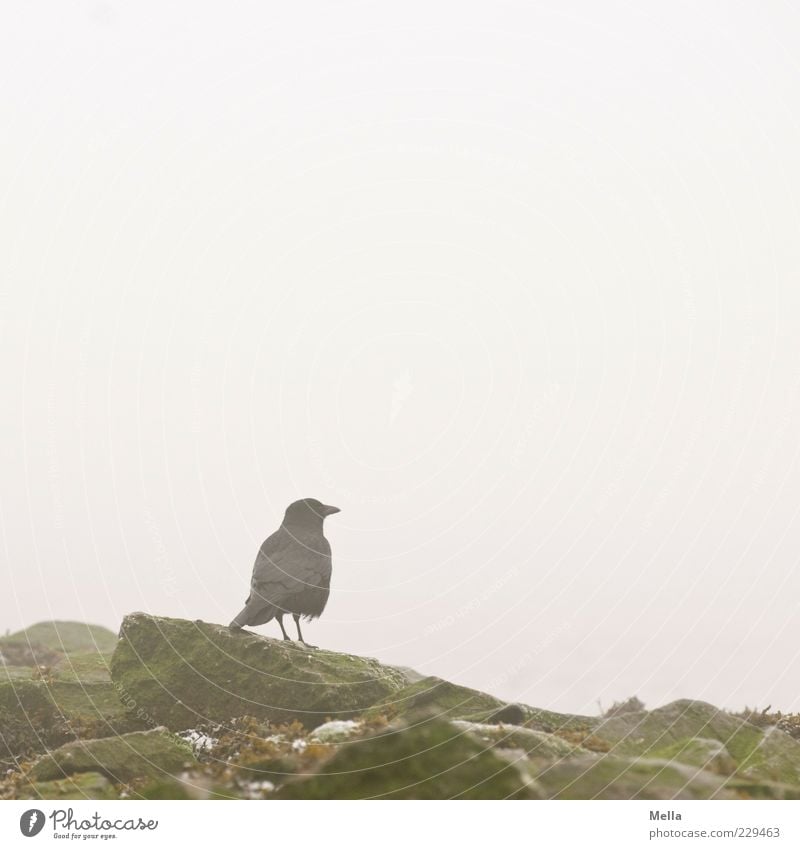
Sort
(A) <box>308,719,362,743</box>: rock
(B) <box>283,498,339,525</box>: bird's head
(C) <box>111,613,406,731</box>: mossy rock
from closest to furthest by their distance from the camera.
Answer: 1. (A) <box>308,719,362,743</box>: rock
2. (C) <box>111,613,406,731</box>: mossy rock
3. (B) <box>283,498,339,525</box>: bird's head

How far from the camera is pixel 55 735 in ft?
40.7

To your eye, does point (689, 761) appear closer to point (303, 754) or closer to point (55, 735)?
point (303, 754)

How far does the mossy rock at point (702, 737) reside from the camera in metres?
10.5

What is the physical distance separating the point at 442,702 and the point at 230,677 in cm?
307

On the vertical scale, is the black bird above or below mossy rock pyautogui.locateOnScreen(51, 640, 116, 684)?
above

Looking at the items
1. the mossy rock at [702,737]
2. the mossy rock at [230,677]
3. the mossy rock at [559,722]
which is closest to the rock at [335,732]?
the mossy rock at [230,677]

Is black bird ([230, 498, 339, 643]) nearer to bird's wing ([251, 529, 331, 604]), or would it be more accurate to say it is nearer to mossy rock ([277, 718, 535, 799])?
bird's wing ([251, 529, 331, 604])

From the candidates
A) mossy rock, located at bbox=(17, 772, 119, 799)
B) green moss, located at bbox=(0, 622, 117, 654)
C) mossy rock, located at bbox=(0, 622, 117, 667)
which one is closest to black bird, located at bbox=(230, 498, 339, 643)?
mossy rock, located at bbox=(17, 772, 119, 799)

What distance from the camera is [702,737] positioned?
1087 cm

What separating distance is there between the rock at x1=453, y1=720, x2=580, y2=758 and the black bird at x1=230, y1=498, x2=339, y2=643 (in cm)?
406

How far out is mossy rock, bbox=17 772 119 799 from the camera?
A: 10289mm

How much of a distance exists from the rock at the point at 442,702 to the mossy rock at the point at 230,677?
53cm

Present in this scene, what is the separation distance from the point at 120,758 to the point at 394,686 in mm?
3720
